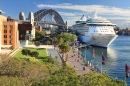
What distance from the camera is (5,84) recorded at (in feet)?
76.4

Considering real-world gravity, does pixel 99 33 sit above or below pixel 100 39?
above

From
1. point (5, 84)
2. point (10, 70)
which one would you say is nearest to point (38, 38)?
point (10, 70)

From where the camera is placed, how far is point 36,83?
76.5ft

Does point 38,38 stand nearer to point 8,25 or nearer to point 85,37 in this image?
point 85,37

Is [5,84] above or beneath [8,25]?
beneath

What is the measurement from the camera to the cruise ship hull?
12025cm

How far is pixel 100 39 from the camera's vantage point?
123 m

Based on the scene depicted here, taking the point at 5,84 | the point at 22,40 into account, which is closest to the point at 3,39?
the point at 22,40

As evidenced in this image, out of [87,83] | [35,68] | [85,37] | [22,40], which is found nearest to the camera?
[87,83]

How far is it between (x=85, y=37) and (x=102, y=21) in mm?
12418

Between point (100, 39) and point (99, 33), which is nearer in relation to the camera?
point (100, 39)

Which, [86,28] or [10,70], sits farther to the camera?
[86,28]

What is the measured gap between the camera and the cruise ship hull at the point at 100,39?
120 m

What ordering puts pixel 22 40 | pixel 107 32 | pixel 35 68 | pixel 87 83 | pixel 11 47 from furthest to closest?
pixel 107 32, pixel 22 40, pixel 11 47, pixel 35 68, pixel 87 83
